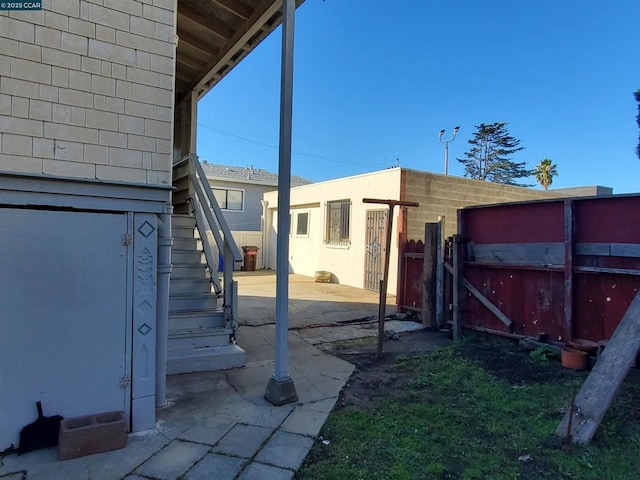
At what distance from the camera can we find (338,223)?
1172 centimetres

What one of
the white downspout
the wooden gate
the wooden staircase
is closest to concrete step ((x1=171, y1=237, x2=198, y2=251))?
the wooden staircase

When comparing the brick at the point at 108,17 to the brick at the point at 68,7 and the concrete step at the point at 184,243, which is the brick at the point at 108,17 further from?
the concrete step at the point at 184,243

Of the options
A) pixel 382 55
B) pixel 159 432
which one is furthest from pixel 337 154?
pixel 159 432

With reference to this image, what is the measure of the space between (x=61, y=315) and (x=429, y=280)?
5.04 meters

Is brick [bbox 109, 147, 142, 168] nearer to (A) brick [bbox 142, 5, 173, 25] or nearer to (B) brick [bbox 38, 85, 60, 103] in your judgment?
(B) brick [bbox 38, 85, 60, 103]

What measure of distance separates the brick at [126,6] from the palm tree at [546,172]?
34796mm

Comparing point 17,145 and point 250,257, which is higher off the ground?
point 17,145

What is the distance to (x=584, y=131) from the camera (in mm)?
19797

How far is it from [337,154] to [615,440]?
28.3 meters

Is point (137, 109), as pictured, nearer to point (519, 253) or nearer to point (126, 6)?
point (126, 6)

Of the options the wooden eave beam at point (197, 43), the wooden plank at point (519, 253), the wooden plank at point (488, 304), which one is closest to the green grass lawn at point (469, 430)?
the wooden plank at point (488, 304)

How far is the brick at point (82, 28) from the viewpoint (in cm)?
244

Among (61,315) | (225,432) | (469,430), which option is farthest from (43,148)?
(469,430)

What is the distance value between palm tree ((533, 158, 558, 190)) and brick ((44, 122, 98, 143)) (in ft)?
115
